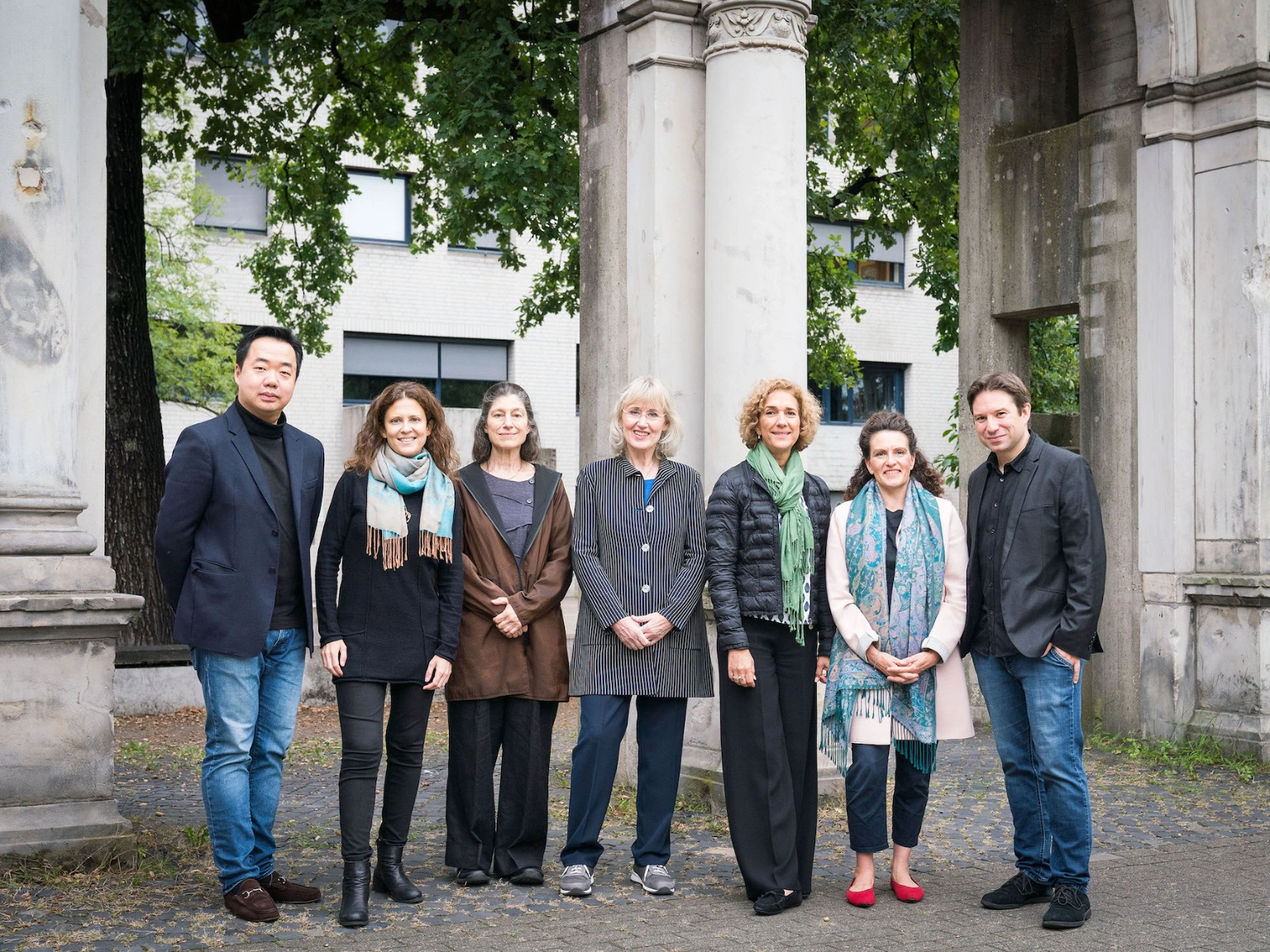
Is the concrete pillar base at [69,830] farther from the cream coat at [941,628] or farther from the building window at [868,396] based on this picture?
the building window at [868,396]

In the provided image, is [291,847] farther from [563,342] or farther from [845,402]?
[845,402]

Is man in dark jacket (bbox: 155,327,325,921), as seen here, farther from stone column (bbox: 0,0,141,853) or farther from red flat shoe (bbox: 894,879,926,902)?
red flat shoe (bbox: 894,879,926,902)

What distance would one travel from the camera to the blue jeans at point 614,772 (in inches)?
225

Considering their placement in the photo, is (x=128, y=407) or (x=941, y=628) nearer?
(x=941, y=628)

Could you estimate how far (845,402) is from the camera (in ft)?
116

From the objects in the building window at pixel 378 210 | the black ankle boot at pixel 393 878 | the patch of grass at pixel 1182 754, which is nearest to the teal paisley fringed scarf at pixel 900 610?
the black ankle boot at pixel 393 878

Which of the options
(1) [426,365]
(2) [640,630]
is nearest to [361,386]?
(1) [426,365]

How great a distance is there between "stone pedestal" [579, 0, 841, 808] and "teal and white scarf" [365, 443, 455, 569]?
2.28 m

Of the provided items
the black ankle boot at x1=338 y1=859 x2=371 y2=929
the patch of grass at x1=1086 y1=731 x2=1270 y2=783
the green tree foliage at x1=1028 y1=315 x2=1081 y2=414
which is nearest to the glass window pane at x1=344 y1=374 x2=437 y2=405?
the green tree foliage at x1=1028 y1=315 x2=1081 y2=414

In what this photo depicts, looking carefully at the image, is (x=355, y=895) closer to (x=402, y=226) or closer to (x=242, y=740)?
(x=242, y=740)

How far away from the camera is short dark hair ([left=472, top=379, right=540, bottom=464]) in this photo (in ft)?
19.5

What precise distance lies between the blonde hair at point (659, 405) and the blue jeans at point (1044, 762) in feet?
5.10

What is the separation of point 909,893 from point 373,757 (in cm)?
215

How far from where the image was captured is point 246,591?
523 centimetres
